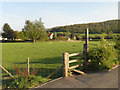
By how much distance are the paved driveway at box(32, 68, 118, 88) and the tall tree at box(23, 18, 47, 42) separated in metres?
57.7

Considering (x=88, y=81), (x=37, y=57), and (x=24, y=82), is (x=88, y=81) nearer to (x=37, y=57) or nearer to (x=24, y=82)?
(x=24, y=82)

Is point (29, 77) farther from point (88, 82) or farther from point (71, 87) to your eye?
point (88, 82)

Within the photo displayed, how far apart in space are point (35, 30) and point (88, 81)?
6040cm

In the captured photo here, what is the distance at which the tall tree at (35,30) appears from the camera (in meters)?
60.8

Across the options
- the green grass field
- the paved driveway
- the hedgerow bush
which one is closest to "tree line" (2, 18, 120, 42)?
the green grass field

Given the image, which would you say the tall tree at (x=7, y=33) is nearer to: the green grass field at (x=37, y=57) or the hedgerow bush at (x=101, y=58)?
the green grass field at (x=37, y=57)

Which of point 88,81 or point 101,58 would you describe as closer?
point 88,81

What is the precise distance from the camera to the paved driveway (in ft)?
14.6

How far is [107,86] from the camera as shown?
4.39m

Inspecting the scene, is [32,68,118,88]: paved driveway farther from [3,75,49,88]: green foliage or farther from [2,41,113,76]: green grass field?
[2,41,113,76]: green grass field

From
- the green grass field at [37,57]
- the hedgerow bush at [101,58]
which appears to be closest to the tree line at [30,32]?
the green grass field at [37,57]

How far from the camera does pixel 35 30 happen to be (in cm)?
6159

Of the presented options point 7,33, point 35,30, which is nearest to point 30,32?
point 35,30

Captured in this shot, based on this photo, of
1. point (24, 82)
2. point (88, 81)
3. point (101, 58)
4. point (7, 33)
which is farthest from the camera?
point (7, 33)
